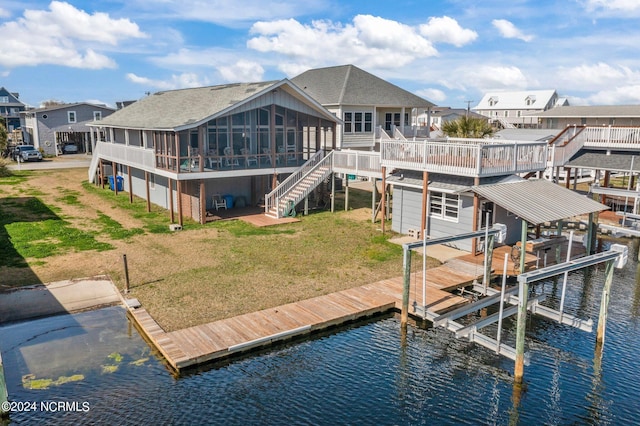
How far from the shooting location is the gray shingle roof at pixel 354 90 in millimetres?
34469

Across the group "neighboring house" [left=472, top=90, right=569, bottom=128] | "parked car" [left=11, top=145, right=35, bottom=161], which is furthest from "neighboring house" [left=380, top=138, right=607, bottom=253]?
"neighboring house" [left=472, top=90, right=569, bottom=128]

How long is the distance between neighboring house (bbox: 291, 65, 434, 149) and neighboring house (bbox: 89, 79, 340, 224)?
5.50 metres

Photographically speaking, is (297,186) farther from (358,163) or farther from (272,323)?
(272,323)

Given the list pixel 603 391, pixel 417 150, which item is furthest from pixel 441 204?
pixel 603 391

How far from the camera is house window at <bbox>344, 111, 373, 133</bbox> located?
34750 mm

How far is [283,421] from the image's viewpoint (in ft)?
31.4

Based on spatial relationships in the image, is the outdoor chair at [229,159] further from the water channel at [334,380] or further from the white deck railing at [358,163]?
the water channel at [334,380]

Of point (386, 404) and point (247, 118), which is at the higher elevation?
point (247, 118)

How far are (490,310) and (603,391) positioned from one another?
4.81m

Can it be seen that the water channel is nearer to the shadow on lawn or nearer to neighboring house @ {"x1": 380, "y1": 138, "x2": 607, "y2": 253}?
the shadow on lawn

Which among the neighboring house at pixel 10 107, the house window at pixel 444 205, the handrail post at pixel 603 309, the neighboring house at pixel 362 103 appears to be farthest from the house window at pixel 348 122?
the neighboring house at pixel 10 107

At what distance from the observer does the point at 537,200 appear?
17.1 m

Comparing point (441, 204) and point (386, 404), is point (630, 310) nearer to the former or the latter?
point (441, 204)

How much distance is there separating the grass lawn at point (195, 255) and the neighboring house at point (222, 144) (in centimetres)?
193
